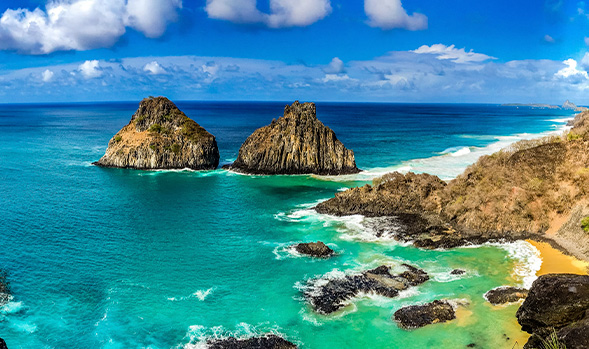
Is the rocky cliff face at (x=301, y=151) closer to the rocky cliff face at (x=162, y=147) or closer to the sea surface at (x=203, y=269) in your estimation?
the sea surface at (x=203, y=269)

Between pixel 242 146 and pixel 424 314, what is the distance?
237 ft

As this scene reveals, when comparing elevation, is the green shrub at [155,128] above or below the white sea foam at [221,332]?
above

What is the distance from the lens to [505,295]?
37.2 metres

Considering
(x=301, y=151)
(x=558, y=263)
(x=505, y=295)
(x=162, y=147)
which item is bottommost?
(x=505, y=295)

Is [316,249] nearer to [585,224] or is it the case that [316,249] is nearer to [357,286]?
[357,286]

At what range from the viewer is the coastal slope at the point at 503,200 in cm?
5166

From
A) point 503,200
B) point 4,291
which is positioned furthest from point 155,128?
point 503,200

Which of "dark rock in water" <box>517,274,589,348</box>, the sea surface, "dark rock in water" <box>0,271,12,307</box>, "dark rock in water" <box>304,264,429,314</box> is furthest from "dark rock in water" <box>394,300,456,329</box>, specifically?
"dark rock in water" <box>0,271,12,307</box>

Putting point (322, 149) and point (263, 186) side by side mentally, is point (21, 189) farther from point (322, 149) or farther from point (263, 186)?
point (322, 149)

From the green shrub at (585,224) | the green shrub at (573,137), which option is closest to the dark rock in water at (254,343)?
the green shrub at (585,224)

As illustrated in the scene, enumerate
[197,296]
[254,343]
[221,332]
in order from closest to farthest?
[254,343] < [221,332] < [197,296]

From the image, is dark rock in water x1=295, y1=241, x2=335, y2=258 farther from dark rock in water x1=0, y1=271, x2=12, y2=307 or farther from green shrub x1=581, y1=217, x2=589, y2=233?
dark rock in water x1=0, y1=271, x2=12, y2=307

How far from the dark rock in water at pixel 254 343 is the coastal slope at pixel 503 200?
2461 centimetres

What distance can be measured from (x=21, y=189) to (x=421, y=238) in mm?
69583
